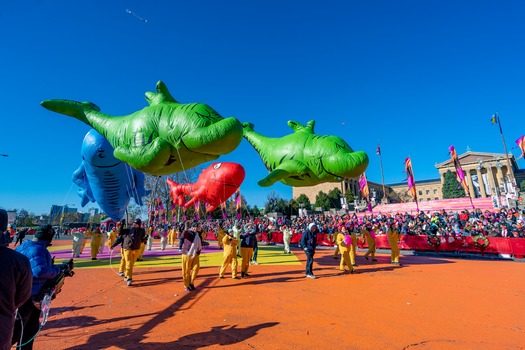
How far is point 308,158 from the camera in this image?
266 inches

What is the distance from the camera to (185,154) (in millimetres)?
5918

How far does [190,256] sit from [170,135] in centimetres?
279

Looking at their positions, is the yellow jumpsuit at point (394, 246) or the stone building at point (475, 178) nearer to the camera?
the yellow jumpsuit at point (394, 246)

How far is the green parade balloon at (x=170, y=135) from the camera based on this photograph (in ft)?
18.1

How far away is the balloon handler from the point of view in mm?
2793

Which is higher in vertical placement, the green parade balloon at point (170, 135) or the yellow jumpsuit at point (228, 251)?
the green parade balloon at point (170, 135)

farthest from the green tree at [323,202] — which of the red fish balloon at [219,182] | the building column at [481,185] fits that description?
the red fish balloon at [219,182]

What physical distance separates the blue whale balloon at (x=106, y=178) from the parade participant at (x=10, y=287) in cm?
723

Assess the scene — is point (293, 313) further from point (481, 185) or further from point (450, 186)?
point (481, 185)

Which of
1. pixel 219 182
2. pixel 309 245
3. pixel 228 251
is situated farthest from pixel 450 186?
pixel 228 251

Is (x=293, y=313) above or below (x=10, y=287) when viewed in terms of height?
below

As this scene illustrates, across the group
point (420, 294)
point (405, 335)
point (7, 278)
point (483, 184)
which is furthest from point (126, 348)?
point (483, 184)

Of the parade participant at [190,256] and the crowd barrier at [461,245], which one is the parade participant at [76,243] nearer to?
the parade participant at [190,256]

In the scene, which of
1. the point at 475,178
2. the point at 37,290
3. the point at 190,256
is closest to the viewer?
the point at 37,290
